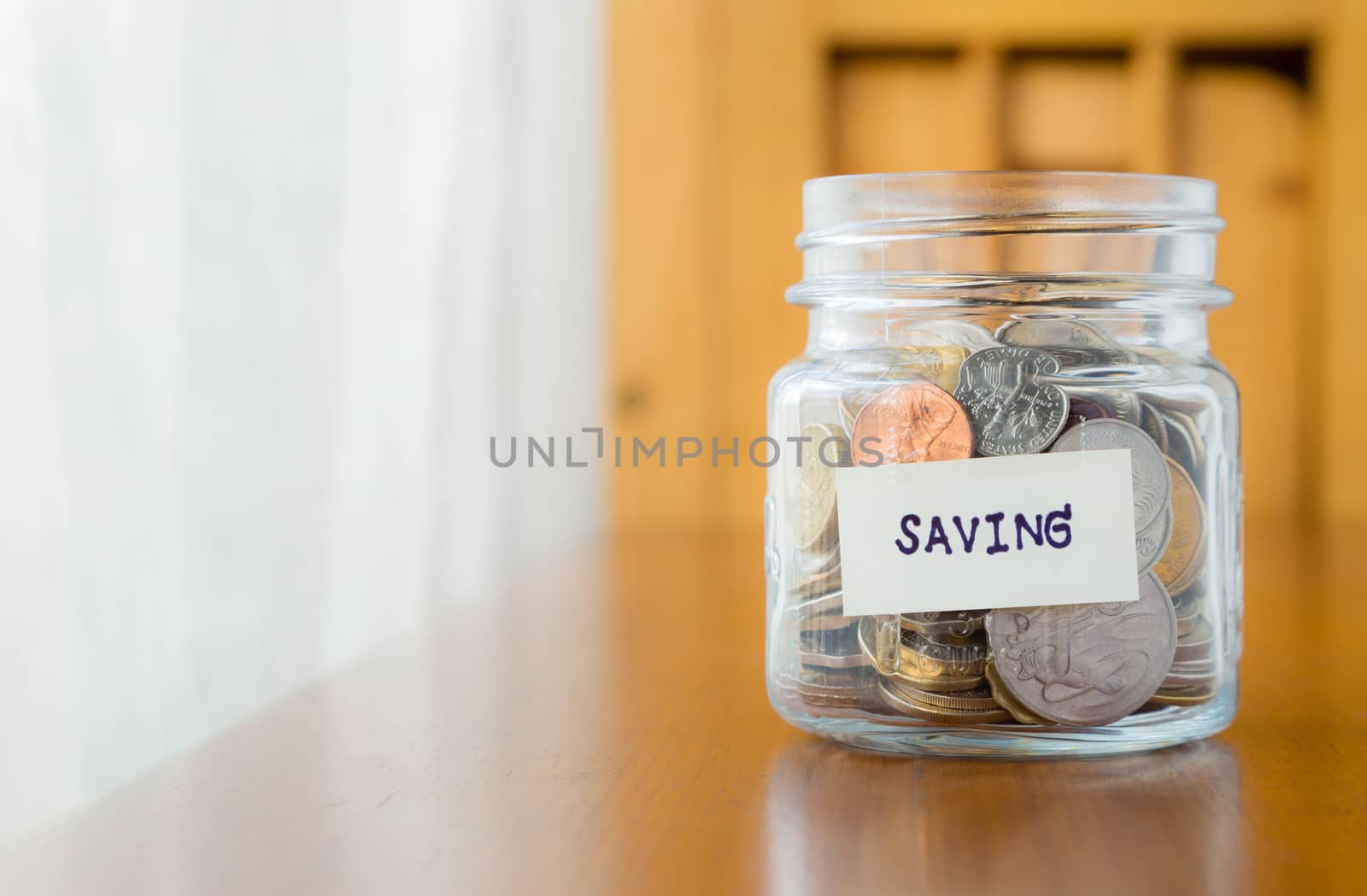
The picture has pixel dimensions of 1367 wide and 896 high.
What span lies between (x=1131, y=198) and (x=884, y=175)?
0.34ft

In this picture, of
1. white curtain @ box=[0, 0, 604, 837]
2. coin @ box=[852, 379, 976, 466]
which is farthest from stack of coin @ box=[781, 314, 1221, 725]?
white curtain @ box=[0, 0, 604, 837]

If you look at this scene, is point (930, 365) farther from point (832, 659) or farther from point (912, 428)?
point (832, 659)

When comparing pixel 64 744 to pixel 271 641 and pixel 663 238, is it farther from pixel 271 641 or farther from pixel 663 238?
pixel 663 238

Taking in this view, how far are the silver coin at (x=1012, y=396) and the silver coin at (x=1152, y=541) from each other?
5cm

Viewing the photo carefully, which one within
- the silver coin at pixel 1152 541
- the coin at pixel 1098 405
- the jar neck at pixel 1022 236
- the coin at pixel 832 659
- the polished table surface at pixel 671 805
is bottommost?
the polished table surface at pixel 671 805

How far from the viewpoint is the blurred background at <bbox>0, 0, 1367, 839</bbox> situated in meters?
0.80

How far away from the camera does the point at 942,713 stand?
52 centimetres

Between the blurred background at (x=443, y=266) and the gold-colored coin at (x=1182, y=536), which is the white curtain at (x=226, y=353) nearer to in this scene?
the blurred background at (x=443, y=266)

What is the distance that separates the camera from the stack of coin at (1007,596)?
506mm

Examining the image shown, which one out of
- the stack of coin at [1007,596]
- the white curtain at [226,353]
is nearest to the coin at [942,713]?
the stack of coin at [1007,596]

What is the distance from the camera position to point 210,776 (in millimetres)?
538

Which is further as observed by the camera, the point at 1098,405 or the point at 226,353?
the point at 226,353

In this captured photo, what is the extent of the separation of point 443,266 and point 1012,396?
42.7 inches

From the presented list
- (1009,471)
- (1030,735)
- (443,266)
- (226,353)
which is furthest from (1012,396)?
(443,266)
